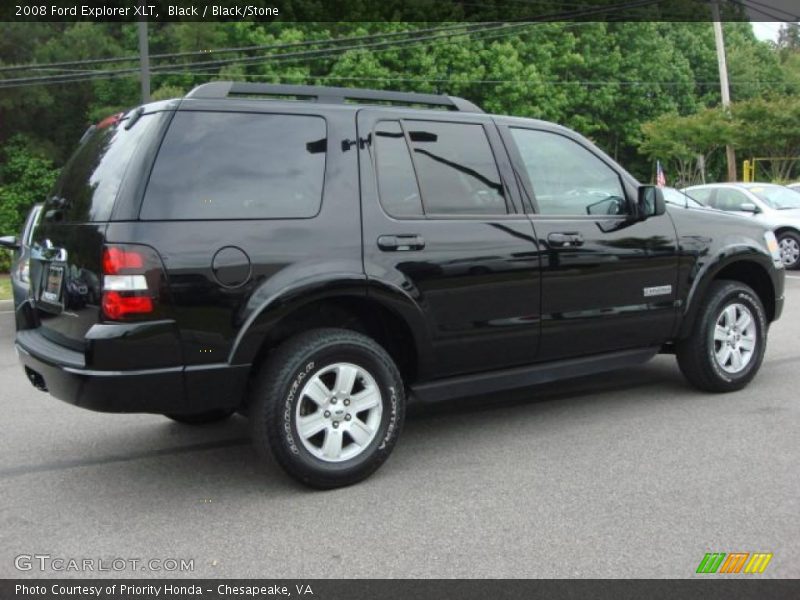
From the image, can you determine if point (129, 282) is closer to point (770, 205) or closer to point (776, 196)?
point (770, 205)

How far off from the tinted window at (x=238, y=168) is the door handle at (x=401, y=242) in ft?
1.29

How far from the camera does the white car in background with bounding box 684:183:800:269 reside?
14.9 meters

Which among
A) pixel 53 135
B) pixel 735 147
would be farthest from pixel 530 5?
pixel 53 135

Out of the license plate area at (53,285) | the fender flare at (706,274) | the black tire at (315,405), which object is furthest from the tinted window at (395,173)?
the fender flare at (706,274)

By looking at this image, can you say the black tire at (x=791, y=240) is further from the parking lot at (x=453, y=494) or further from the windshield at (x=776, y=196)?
the parking lot at (x=453, y=494)

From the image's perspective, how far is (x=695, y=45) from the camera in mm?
49406

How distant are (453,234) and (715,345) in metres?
2.42

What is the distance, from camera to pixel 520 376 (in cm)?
493

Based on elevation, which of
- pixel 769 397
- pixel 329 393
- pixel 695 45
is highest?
pixel 695 45

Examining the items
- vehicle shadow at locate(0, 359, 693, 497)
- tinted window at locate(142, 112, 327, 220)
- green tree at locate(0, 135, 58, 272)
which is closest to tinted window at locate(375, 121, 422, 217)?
tinted window at locate(142, 112, 327, 220)

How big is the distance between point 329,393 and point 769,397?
3.40 metres

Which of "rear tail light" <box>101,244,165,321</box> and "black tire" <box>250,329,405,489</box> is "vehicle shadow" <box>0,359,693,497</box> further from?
"rear tail light" <box>101,244,165,321</box>
